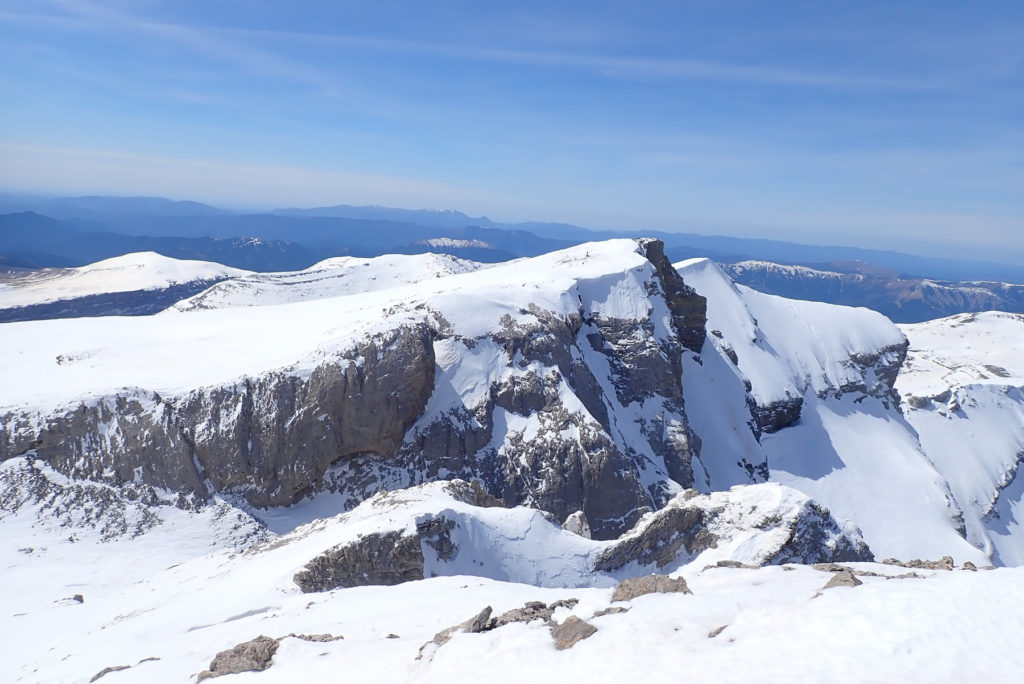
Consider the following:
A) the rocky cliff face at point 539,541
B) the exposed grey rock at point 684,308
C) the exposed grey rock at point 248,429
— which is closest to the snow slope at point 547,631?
the rocky cliff face at point 539,541

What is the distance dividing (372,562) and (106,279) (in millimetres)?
151198

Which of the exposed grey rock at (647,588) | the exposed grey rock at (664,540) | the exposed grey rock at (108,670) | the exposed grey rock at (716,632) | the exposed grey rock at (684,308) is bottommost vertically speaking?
the exposed grey rock at (664,540)

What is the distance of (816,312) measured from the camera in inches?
3228

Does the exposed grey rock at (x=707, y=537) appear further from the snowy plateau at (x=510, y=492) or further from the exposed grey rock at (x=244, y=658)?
the exposed grey rock at (x=244, y=658)

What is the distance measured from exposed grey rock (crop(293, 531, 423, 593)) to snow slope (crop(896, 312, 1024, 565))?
65.9 meters

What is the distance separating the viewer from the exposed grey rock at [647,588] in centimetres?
1599

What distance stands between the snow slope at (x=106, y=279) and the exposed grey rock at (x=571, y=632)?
14699cm

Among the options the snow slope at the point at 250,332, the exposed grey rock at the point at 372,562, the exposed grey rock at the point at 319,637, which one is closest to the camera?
the exposed grey rock at the point at 319,637

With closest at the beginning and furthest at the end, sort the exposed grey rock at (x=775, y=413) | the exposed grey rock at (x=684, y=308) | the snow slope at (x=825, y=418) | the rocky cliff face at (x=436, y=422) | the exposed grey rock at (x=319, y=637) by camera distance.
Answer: the exposed grey rock at (x=319, y=637), the rocky cliff face at (x=436, y=422), the snow slope at (x=825, y=418), the exposed grey rock at (x=684, y=308), the exposed grey rock at (x=775, y=413)

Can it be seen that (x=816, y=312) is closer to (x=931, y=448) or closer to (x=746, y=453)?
(x=931, y=448)

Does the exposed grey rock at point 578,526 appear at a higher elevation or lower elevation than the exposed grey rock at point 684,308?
lower

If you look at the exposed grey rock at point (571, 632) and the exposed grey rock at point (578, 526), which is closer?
the exposed grey rock at point (571, 632)

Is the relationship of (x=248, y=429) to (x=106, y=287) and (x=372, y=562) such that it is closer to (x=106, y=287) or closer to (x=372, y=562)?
(x=372, y=562)

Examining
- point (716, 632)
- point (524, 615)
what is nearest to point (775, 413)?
point (524, 615)
